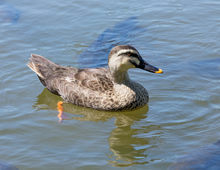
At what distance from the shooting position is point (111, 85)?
8008mm

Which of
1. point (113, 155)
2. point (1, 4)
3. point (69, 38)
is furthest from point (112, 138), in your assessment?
point (1, 4)

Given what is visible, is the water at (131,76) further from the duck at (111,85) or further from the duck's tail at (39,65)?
the duck's tail at (39,65)

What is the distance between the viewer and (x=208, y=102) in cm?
780

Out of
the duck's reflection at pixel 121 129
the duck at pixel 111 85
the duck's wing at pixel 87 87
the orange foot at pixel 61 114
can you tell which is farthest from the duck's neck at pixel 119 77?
the orange foot at pixel 61 114

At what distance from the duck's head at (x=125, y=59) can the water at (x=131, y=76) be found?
976 mm

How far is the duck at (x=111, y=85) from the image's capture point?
7.55 meters

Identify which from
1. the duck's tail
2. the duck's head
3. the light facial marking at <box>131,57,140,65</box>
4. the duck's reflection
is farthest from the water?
the light facial marking at <box>131,57,140,65</box>

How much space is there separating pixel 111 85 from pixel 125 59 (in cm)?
81

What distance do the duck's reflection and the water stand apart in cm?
2

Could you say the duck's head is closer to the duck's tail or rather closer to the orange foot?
the orange foot

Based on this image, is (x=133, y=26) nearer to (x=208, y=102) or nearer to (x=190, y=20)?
(x=190, y=20)

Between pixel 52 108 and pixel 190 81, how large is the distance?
3453 millimetres

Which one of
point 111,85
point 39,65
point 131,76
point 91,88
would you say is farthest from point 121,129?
point 39,65

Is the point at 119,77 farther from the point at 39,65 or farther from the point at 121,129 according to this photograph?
the point at 39,65
